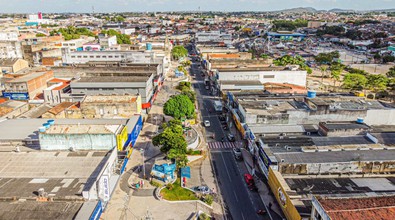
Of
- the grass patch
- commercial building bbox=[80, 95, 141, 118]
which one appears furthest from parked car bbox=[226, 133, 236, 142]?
commercial building bbox=[80, 95, 141, 118]

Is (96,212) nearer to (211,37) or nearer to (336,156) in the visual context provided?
(336,156)

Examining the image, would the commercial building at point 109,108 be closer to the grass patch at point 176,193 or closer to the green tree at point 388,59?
the grass patch at point 176,193

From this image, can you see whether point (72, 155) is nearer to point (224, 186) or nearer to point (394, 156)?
point (224, 186)

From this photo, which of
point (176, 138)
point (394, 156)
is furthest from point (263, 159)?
point (394, 156)

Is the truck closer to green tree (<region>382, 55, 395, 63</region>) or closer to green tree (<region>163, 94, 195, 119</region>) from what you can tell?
green tree (<region>163, 94, 195, 119</region>)

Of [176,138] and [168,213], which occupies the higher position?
[176,138]

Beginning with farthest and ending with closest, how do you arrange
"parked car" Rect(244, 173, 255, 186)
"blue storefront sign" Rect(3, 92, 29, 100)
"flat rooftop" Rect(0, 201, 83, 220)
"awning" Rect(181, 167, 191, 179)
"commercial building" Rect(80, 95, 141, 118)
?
"blue storefront sign" Rect(3, 92, 29, 100) → "commercial building" Rect(80, 95, 141, 118) → "awning" Rect(181, 167, 191, 179) → "parked car" Rect(244, 173, 255, 186) → "flat rooftop" Rect(0, 201, 83, 220)
